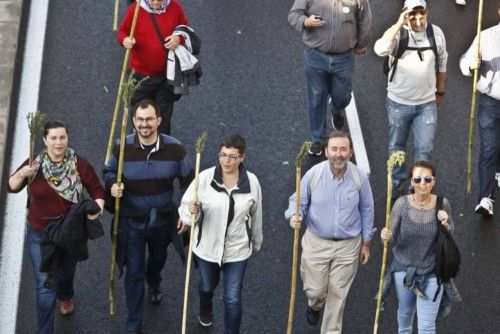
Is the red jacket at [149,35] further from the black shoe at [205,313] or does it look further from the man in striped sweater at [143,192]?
the black shoe at [205,313]

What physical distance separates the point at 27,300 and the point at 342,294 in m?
2.61

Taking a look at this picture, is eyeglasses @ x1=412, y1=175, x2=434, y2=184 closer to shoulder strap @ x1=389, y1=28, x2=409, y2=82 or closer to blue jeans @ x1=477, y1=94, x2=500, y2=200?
shoulder strap @ x1=389, y1=28, x2=409, y2=82

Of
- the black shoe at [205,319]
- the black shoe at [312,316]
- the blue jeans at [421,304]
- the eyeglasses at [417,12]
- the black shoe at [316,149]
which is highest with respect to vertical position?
the eyeglasses at [417,12]

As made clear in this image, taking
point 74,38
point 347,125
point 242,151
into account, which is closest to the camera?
point 242,151

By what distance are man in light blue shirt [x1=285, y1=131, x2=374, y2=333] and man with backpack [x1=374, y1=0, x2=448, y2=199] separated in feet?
5.84

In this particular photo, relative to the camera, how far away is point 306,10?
40.4 feet

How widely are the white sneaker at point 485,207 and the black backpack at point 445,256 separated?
7.80 feet

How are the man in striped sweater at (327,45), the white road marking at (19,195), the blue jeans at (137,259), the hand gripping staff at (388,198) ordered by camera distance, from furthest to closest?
the man in striped sweater at (327,45) → the white road marking at (19,195) → the blue jeans at (137,259) → the hand gripping staff at (388,198)

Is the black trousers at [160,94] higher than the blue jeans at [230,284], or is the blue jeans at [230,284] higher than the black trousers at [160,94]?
the black trousers at [160,94]

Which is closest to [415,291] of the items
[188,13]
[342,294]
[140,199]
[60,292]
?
[342,294]

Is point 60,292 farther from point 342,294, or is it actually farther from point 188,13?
point 188,13

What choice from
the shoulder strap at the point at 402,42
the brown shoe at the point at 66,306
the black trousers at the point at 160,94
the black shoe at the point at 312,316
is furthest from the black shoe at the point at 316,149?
the brown shoe at the point at 66,306

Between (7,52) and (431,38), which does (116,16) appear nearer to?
(7,52)

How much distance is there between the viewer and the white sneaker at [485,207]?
1211 centimetres
